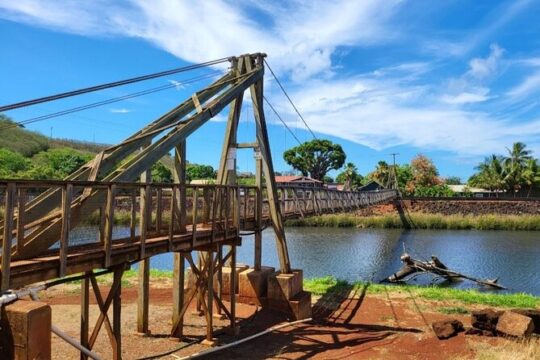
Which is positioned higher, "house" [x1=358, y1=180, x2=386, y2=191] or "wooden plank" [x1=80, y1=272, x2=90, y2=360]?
"house" [x1=358, y1=180, x2=386, y2=191]

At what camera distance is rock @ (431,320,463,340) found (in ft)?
32.0

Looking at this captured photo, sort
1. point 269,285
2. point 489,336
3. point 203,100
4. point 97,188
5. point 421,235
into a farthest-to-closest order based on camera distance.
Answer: point 421,235 < point 269,285 < point 203,100 < point 489,336 < point 97,188

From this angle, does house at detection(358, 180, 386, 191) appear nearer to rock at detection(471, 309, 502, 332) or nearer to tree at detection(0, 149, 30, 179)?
tree at detection(0, 149, 30, 179)

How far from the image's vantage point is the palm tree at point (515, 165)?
197 ft

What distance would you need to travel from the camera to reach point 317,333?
1053 cm

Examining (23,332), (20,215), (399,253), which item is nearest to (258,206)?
(20,215)

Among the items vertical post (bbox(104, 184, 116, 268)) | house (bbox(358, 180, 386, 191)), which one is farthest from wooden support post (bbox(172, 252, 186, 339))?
house (bbox(358, 180, 386, 191))

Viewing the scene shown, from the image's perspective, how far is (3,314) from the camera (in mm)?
4410

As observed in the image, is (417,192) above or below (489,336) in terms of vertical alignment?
above

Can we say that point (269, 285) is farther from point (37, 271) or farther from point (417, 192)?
point (417, 192)

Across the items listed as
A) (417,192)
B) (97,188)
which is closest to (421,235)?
(417,192)

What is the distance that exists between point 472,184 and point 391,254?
47078mm

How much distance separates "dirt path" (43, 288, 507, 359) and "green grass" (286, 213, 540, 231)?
3386 cm

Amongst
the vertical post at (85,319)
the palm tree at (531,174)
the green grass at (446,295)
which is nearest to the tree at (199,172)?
the palm tree at (531,174)
